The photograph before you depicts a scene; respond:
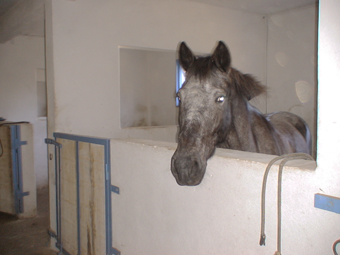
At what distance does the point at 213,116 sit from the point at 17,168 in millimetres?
3375

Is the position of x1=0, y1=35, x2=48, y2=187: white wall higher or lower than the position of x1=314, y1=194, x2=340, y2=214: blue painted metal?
higher

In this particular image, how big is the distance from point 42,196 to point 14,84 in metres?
2.14

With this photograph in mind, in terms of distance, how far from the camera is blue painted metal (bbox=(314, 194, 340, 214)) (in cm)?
82

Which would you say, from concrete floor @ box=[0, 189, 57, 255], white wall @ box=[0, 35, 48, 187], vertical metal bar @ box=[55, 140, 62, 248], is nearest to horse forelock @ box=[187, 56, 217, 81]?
vertical metal bar @ box=[55, 140, 62, 248]

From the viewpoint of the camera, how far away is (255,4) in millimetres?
3986

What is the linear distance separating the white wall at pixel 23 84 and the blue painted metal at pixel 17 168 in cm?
142

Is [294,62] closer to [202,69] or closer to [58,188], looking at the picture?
[202,69]

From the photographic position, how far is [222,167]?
1.21m

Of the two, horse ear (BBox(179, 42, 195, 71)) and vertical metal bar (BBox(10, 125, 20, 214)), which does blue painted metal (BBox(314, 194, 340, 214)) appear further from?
vertical metal bar (BBox(10, 125, 20, 214))

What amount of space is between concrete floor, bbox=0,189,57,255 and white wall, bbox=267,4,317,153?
12.4ft

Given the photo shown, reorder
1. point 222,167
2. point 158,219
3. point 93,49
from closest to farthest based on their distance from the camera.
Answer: point 222,167 → point 158,219 → point 93,49

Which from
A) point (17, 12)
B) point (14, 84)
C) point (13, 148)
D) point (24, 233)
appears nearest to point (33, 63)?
point (14, 84)

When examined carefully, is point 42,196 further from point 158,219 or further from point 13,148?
point 158,219

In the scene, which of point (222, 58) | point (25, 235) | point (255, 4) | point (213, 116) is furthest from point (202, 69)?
point (255, 4)
